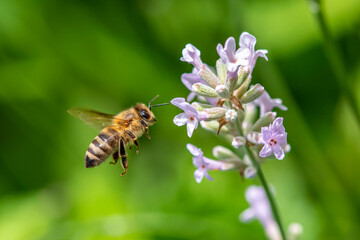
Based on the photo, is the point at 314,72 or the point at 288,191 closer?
the point at 288,191

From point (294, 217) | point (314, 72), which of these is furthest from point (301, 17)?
point (294, 217)

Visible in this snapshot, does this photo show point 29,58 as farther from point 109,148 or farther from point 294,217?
point 294,217

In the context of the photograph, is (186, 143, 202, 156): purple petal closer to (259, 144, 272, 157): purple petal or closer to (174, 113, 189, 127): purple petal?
(174, 113, 189, 127): purple petal

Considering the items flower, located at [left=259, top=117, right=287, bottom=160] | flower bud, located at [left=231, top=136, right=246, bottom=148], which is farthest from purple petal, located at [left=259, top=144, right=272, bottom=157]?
flower bud, located at [left=231, top=136, right=246, bottom=148]

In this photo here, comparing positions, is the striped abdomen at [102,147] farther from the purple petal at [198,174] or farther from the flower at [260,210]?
the flower at [260,210]

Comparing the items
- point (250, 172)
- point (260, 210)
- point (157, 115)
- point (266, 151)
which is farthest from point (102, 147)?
point (157, 115)
